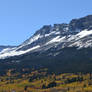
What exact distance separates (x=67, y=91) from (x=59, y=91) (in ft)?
18.4

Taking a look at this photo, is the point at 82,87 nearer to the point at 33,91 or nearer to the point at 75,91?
the point at 75,91

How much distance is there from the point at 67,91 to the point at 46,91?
14.6 metres

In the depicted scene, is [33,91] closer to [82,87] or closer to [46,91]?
[46,91]

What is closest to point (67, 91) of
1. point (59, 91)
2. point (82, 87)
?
point (59, 91)

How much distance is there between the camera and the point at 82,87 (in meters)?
199

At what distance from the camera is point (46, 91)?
190m

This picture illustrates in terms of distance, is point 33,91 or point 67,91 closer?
point 67,91

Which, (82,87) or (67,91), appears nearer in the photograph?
(67,91)

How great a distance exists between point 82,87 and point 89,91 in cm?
2033

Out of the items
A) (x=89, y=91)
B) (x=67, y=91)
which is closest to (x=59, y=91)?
(x=67, y=91)

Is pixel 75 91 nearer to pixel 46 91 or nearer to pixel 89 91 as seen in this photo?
pixel 89 91

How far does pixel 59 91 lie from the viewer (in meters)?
182

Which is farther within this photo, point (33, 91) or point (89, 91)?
point (33, 91)

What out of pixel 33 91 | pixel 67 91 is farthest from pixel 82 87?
pixel 33 91
